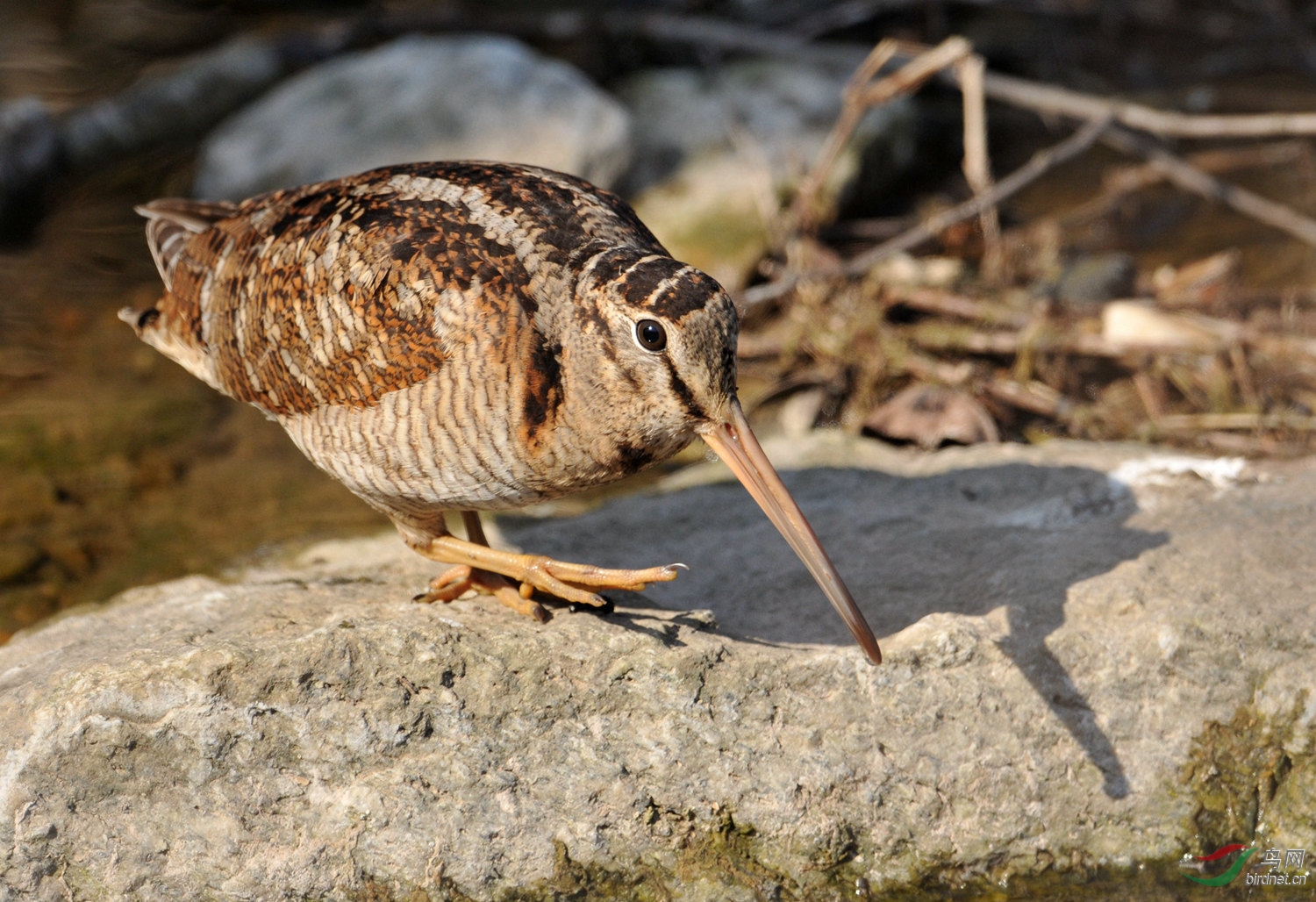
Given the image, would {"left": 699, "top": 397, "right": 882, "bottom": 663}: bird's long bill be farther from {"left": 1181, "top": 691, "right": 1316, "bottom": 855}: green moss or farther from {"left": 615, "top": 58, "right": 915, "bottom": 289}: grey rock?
{"left": 615, "top": 58, "right": 915, "bottom": 289}: grey rock

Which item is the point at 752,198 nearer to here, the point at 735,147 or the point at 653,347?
the point at 735,147

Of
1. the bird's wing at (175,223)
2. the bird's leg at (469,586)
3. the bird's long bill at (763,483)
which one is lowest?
the bird's leg at (469,586)

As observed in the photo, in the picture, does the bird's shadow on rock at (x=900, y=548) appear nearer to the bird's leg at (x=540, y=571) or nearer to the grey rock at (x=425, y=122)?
the bird's leg at (x=540, y=571)

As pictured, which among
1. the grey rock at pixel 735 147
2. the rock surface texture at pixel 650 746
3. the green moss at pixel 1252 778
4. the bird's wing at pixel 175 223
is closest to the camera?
the rock surface texture at pixel 650 746

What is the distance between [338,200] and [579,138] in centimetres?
383

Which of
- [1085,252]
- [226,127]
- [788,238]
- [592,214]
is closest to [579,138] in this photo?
[788,238]

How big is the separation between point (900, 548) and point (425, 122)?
4.87m

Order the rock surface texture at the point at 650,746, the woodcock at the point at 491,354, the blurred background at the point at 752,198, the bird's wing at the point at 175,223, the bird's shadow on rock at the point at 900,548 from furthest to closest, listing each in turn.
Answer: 1. the blurred background at the point at 752,198
2. the bird's wing at the point at 175,223
3. the bird's shadow on rock at the point at 900,548
4. the woodcock at the point at 491,354
5. the rock surface texture at the point at 650,746

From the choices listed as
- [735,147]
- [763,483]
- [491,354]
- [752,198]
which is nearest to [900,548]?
[763,483]

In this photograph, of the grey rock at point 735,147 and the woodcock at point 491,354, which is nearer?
the woodcock at point 491,354

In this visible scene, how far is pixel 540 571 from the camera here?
3697mm

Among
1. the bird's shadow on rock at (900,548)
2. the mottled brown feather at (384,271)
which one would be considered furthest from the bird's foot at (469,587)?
the mottled brown feather at (384,271)

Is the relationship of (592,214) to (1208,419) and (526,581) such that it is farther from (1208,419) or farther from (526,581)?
(1208,419)

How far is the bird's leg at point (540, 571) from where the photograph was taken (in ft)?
11.6
